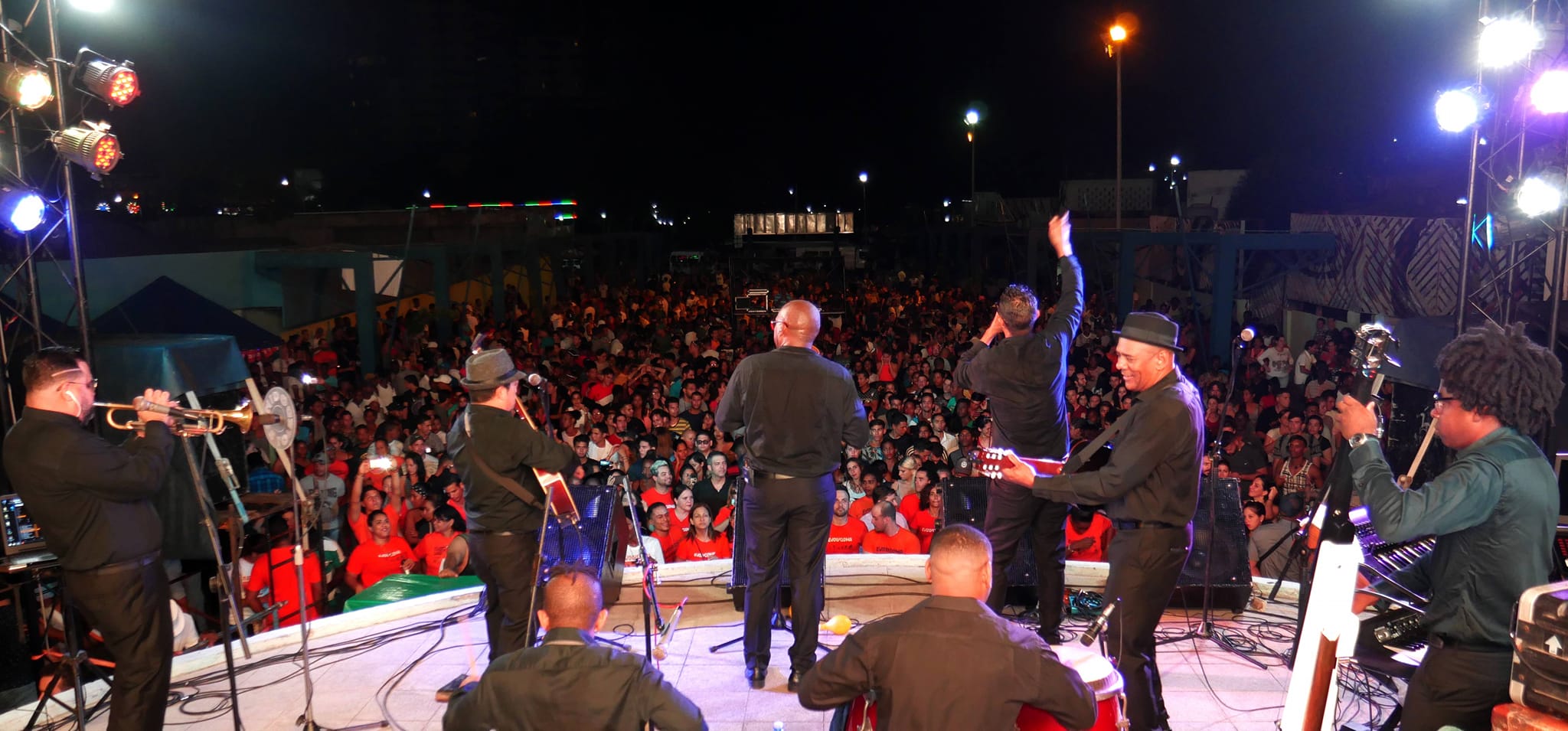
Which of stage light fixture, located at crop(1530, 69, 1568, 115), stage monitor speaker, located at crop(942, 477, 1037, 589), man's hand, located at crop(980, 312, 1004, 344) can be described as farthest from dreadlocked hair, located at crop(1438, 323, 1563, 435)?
stage light fixture, located at crop(1530, 69, 1568, 115)

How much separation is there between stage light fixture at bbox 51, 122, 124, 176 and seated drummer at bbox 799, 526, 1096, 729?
451 cm

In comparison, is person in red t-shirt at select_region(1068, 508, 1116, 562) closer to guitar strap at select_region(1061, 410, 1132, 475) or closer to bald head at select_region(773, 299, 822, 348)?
guitar strap at select_region(1061, 410, 1132, 475)

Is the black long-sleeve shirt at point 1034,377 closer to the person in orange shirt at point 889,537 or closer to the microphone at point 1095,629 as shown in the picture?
the microphone at point 1095,629

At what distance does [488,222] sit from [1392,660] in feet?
79.8

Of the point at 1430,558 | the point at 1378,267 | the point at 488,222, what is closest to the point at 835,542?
the point at 1430,558

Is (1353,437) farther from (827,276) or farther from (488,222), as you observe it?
(827,276)

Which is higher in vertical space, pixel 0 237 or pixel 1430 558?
pixel 0 237

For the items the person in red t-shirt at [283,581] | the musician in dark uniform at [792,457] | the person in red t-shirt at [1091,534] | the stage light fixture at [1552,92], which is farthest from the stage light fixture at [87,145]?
the stage light fixture at [1552,92]

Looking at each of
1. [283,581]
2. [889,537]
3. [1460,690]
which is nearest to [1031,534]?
[1460,690]

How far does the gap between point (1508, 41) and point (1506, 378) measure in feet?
12.3

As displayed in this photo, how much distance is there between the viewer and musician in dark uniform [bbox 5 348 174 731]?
143 inches

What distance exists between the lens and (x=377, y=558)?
6930 mm

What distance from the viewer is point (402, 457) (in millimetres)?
8641

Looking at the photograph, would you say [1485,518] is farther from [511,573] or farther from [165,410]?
[165,410]
